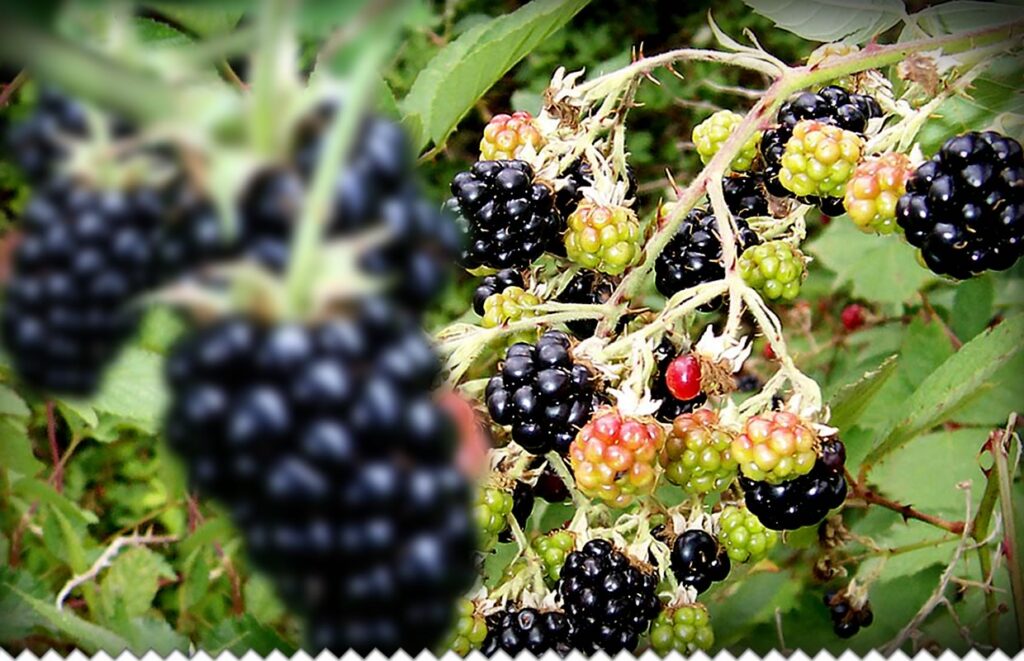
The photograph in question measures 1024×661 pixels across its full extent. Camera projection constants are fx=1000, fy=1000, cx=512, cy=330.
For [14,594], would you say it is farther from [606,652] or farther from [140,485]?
[606,652]

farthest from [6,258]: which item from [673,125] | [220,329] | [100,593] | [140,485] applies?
[673,125]

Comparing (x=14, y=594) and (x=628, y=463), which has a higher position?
(x=628, y=463)

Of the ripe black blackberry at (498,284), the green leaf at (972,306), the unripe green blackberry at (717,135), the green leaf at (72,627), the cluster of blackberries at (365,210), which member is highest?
the cluster of blackberries at (365,210)

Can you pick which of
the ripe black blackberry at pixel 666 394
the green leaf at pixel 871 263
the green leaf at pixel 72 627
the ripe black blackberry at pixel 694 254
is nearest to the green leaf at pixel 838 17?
the ripe black blackberry at pixel 694 254

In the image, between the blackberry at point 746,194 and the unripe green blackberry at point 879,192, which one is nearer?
the unripe green blackberry at point 879,192

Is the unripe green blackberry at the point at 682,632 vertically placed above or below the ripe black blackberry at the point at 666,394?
below

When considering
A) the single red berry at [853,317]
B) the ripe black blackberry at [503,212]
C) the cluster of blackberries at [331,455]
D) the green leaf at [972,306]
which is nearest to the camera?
the cluster of blackberries at [331,455]

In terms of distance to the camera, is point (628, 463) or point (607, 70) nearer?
point (628, 463)

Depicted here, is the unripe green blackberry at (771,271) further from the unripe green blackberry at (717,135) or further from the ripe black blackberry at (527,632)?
the ripe black blackberry at (527,632)
